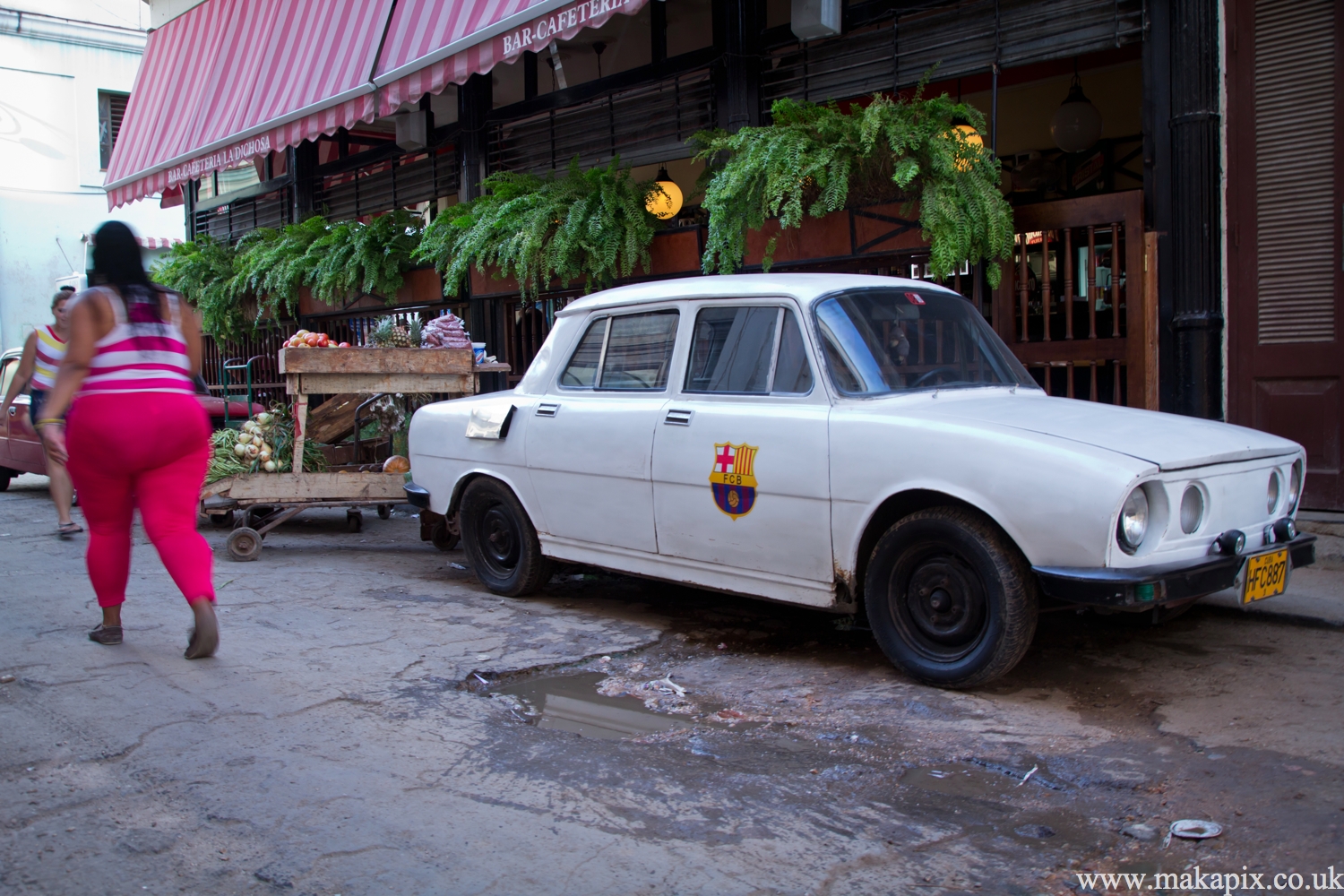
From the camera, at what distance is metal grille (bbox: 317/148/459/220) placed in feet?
→ 39.8

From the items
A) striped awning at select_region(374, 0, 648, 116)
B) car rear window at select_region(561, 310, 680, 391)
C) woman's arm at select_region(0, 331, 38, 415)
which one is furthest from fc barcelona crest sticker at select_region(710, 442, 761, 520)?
woman's arm at select_region(0, 331, 38, 415)

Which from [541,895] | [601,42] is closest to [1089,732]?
[541,895]

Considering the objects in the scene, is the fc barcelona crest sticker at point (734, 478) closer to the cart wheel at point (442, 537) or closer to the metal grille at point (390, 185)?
the cart wheel at point (442, 537)

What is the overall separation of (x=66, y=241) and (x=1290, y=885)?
25.2 m

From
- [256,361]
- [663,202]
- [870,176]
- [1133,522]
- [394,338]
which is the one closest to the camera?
[1133,522]

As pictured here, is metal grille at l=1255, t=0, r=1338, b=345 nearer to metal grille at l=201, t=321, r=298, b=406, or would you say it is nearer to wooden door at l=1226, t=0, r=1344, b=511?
wooden door at l=1226, t=0, r=1344, b=511

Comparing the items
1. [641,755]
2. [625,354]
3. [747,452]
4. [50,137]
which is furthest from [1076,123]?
[50,137]

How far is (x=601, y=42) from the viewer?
1174cm

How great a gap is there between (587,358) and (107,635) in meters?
2.61

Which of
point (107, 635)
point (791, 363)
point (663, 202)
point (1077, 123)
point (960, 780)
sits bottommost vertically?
point (960, 780)

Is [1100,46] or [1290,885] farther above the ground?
[1100,46]

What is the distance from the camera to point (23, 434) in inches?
426

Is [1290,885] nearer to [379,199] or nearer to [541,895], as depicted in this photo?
[541,895]

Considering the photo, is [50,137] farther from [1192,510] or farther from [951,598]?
[1192,510]
